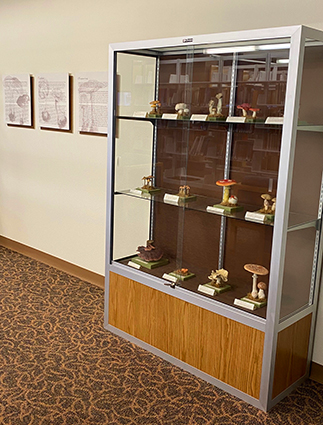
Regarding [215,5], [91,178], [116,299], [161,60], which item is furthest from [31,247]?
[215,5]

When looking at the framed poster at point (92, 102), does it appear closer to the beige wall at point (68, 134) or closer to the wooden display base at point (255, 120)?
the beige wall at point (68, 134)

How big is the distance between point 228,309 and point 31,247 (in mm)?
3008

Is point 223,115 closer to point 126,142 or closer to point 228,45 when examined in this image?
point 228,45

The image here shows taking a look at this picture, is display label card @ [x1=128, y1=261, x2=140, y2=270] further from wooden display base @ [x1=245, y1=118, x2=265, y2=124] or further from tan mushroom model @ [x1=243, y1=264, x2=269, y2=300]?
wooden display base @ [x1=245, y1=118, x2=265, y2=124]

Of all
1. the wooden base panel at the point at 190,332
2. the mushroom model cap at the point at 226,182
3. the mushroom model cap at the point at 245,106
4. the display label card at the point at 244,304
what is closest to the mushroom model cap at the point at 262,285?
the display label card at the point at 244,304

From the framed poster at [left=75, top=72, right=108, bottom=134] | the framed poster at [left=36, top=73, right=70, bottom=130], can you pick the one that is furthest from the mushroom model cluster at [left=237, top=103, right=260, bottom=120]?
the framed poster at [left=36, top=73, right=70, bottom=130]

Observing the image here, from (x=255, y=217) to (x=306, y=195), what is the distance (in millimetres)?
301

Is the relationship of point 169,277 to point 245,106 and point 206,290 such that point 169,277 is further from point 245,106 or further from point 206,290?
point 245,106

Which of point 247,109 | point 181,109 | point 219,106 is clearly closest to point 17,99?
point 181,109

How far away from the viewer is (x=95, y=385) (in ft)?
9.03

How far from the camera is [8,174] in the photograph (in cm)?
516

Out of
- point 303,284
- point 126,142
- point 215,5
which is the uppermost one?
point 215,5

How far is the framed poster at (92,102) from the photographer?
12.8 feet

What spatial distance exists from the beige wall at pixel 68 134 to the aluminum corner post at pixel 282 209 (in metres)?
0.53
